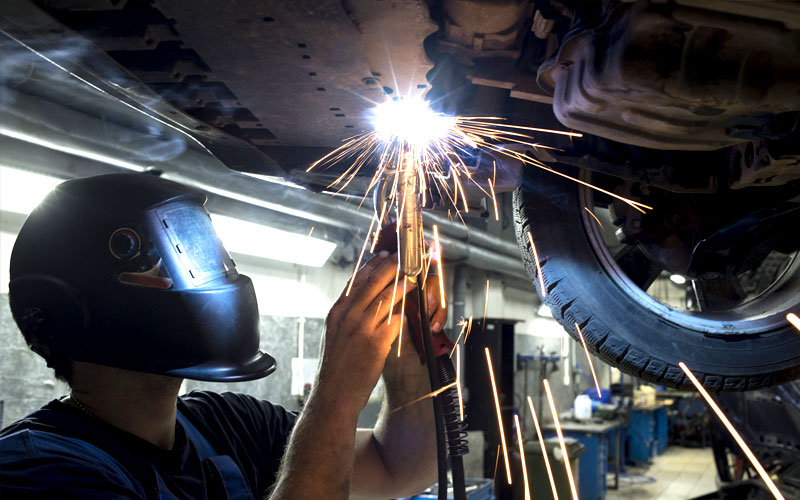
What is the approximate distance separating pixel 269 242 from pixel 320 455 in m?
3.03

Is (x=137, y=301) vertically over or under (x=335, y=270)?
under

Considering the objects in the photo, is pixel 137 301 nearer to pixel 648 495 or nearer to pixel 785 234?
pixel 785 234

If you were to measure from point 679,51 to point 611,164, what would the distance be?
629 millimetres

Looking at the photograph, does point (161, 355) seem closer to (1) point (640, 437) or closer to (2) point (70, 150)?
(2) point (70, 150)

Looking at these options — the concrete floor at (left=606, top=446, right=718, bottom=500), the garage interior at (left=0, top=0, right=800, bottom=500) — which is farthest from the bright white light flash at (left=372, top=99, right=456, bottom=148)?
the concrete floor at (left=606, top=446, right=718, bottom=500)

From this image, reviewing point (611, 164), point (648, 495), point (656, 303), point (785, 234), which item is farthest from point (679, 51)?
point (648, 495)

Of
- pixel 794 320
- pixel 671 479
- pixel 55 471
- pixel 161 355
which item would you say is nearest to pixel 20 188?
pixel 161 355

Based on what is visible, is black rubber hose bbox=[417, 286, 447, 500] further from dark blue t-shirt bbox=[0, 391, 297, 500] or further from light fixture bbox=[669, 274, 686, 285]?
light fixture bbox=[669, 274, 686, 285]

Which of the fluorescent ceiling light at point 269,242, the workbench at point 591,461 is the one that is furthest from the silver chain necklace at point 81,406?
→ the workbench at point 591,461

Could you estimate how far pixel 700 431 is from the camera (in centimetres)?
1197

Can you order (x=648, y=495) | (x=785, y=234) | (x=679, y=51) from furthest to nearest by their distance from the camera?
(x=648, y=495)
(x=785, y=234)
(x=679, y=51)

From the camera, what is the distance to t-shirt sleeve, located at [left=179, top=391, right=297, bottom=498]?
171 cm

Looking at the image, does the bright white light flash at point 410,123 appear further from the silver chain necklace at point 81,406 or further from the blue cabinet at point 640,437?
the blue cabinet at point 640,437

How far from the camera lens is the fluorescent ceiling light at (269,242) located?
379cm
